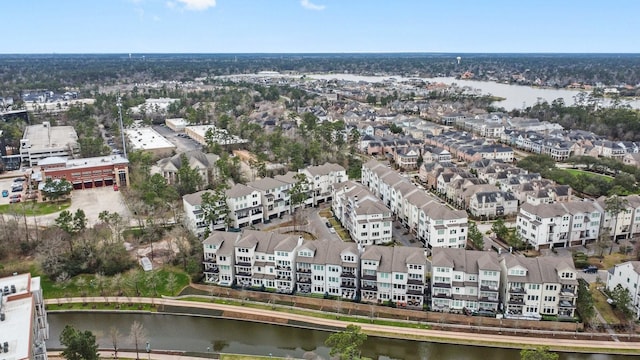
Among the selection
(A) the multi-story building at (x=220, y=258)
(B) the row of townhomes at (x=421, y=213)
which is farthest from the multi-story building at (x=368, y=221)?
(A) the multi-story building at (x=220, y=258)

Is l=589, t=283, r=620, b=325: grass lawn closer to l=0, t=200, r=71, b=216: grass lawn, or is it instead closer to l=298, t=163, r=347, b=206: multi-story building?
l=298, t=163, r=347, b=206: multi-story building

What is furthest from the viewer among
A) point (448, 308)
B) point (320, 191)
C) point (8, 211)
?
point (320, 191)

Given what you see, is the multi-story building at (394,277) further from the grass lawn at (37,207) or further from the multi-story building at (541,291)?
the grass lawn at (37,207)

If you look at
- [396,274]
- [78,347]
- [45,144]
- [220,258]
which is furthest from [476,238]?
[45,144]

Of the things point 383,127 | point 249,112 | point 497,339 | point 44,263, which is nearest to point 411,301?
point 497,339

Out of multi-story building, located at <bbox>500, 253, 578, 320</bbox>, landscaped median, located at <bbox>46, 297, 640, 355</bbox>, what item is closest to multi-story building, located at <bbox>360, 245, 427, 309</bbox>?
landscaped median, located at <bbox>46, 297, 640, 355</bbox>

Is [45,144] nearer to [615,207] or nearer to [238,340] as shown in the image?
[238,340]

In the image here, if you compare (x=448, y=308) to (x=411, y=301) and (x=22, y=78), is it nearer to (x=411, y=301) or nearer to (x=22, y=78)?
(x=411, y=301)
